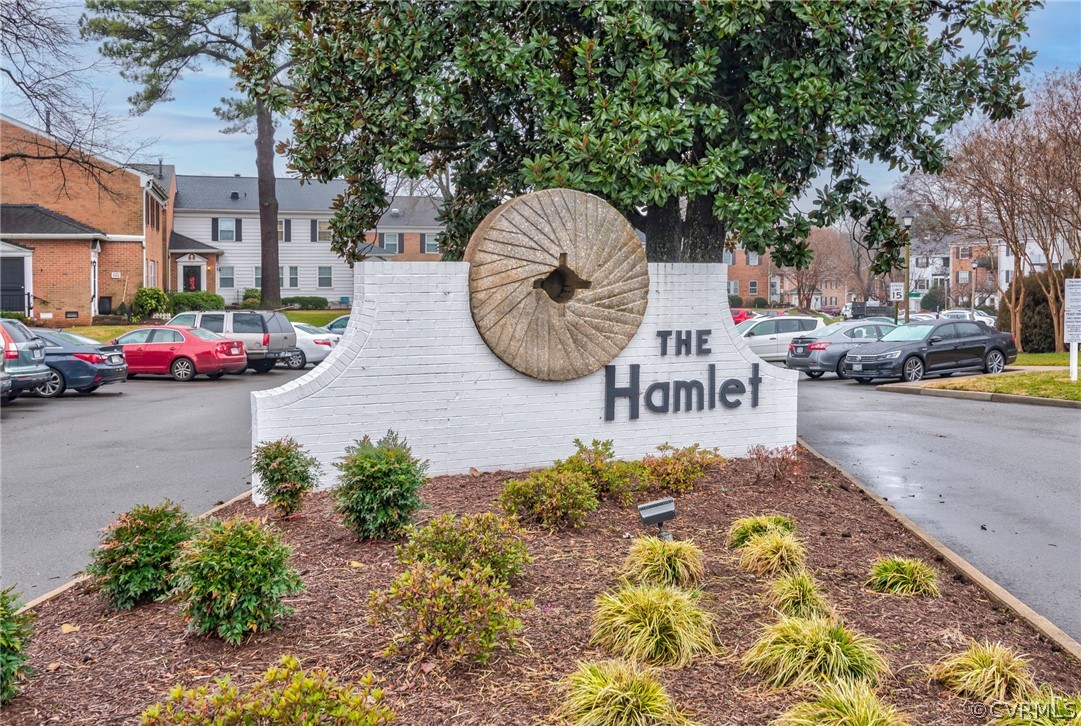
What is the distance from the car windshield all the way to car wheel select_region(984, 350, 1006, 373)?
162 cm

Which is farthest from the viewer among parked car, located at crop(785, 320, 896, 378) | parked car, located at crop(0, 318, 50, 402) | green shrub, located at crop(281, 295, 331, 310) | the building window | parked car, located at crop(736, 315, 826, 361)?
the building window

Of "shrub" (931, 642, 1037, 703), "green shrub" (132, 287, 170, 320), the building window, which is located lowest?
"shrub" (931, 642, 1037, 703)

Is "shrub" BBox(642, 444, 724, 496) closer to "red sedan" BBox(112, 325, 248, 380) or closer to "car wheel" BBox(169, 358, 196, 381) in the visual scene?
"red sedan" BBox(112, 325, 248, 380)

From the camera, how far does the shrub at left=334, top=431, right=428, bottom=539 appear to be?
613 cm

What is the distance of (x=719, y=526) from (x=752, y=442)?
3115 millimetres

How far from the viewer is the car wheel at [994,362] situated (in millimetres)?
23438

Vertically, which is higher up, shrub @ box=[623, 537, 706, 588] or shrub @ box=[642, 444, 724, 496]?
shrub @ box=[642, 444, 724, 496]

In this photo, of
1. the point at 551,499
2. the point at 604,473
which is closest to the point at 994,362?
the point at 604,473

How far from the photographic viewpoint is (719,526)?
6.96 meters

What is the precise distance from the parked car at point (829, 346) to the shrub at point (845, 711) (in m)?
20.4

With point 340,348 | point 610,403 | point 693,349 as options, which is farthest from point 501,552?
point 693,349

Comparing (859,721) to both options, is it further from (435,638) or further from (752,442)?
(752,442)

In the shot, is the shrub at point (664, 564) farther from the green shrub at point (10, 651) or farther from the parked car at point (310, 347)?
the parked car at point (310, 347)

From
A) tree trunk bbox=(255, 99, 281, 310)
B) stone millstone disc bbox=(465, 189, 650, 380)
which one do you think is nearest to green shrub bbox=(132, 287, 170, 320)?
tree trunk bbox=(255, 99, 281, 310)
